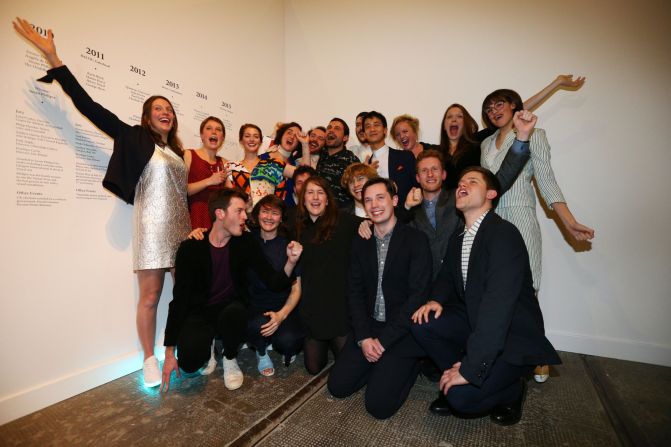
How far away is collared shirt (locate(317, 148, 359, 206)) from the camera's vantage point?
3012 millimetres

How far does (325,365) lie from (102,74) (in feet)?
9.09

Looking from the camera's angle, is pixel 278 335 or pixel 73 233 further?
pixel 278 335

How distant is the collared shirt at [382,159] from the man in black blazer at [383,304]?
80cm

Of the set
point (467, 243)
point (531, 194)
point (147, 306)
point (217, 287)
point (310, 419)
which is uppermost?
point (531, 194)

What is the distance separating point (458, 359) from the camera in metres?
1.99

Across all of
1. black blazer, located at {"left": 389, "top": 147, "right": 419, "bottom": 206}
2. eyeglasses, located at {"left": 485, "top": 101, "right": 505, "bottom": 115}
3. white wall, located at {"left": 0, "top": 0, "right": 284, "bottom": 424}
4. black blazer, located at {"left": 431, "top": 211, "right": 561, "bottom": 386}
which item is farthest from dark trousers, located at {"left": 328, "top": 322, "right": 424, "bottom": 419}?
eyeglasses, located at {"left": 485, "top": 101, "right": 505, "bottom": 115}

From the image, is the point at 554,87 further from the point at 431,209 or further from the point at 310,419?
the point at 310,419

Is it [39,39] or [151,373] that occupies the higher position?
[39,39]

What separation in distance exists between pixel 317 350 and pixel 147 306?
131 cm

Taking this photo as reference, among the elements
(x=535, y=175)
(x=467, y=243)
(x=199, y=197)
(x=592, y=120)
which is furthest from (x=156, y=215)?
(x=592, y=120)

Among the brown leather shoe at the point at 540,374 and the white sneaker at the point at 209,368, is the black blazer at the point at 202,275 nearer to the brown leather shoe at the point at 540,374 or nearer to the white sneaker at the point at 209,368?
the white sneaker at the point at 209,368

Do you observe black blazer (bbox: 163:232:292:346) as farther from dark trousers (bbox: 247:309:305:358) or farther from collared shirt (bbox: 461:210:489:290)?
collared shirt (bbox: 461:210:489:290)

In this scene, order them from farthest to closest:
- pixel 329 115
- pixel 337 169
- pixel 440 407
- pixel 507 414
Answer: pixel 329 115 < pixel 337 169 < pixel 440 407 < pixel 507 414

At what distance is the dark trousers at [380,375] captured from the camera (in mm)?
1873
